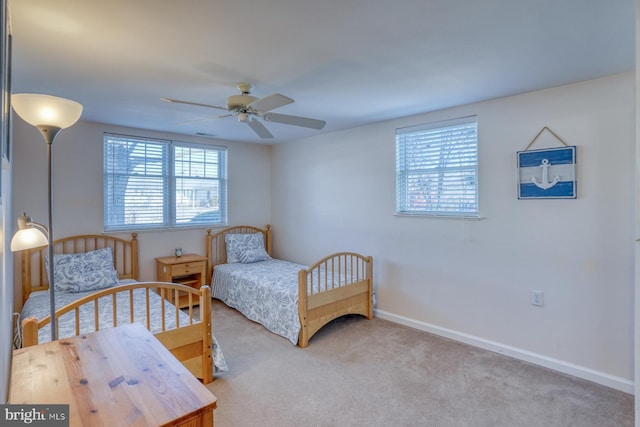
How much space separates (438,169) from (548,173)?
971mm

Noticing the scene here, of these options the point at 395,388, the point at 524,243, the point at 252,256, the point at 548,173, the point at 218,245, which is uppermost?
the point at 548,173

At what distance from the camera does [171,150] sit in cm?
449

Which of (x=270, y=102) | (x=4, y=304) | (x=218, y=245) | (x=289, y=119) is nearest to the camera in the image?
(x=4, y=304)

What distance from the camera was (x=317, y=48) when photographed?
206 cm

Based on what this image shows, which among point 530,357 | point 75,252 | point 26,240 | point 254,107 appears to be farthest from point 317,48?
point 75,252

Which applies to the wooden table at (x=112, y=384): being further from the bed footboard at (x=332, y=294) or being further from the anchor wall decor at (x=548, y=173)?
the anchor wall decor at (x=548, y=173)

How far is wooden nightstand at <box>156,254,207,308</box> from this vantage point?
412 centimetres

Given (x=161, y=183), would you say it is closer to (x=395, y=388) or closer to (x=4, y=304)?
(x=4, y=304)

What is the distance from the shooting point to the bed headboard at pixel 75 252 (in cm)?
342

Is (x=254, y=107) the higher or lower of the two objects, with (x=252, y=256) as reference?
higher

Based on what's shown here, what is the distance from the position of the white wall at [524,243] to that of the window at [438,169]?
9 centimetres

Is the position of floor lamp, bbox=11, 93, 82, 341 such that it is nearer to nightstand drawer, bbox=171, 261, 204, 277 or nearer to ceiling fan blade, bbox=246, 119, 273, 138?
ceiling fan blade, bbox=246, 119, 273, 138

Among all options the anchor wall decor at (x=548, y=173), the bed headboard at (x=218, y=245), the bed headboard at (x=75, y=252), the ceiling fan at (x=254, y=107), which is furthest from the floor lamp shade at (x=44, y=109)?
the bed headboard at (x=218, y=245)

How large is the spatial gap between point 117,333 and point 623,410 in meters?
3.11
